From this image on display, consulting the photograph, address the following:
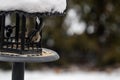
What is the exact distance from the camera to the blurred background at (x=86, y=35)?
16.9ft

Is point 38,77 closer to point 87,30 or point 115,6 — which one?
point 87,30

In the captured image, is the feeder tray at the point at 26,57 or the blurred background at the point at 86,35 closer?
the feeder tray at the point at 26,57

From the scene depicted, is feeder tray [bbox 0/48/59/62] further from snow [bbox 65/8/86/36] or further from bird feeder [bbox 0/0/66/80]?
snow [bbox 65/8/86/36]

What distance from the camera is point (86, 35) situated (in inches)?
207

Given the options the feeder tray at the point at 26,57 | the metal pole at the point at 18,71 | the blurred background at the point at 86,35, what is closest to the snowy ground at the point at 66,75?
the blurred background at the point at 86,35

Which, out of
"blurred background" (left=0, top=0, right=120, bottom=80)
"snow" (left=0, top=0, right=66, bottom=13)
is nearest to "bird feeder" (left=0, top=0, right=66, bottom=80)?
"snow" (left=0, top=0, right=66, bottom=13)

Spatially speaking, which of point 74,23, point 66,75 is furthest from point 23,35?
point 74,23

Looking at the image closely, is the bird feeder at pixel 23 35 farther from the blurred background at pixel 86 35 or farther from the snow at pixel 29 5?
the blurred background at pixel 86 35

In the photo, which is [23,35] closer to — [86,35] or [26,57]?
[26,57]

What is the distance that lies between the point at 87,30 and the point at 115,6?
0.50 m

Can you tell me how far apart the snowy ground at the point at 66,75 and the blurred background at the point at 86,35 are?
0.56ft

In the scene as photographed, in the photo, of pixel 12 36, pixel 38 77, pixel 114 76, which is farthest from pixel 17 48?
pixel 114 76

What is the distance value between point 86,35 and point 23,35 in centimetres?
302

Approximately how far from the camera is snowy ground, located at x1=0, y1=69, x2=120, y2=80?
477 cm
